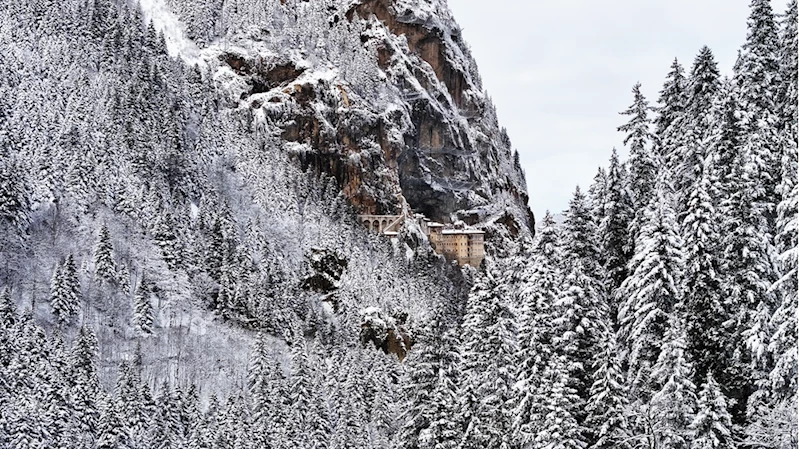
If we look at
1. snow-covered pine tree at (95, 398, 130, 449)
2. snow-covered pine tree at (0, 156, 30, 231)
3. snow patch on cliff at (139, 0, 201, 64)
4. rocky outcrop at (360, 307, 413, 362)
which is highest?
snow patch on cliff at (139, 0, 201, 64)

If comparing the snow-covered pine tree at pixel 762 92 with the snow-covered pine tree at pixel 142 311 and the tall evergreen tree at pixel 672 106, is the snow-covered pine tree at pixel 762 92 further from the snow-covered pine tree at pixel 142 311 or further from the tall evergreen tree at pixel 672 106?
the snow-covered pine tree at pixel 142 311

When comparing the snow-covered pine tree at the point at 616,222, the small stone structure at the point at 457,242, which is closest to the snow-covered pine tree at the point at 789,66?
the snow-covered pine tree at the point at 616,222

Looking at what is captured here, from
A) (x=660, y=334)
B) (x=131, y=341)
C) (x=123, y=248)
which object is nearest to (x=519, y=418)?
(x=660, y=334)

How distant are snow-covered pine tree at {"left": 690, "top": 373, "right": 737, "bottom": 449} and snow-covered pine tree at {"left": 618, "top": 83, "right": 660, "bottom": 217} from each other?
1078 cm

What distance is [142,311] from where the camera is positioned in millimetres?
88875

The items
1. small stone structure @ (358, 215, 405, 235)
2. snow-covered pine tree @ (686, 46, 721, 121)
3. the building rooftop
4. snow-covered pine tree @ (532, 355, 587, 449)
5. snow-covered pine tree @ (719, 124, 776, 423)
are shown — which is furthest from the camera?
the building rooftop

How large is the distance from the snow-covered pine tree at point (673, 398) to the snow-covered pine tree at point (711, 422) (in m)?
0.35

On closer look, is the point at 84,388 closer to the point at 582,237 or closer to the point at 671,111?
the point at 582,237

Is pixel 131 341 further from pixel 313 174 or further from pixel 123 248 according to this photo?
pixel 313 174

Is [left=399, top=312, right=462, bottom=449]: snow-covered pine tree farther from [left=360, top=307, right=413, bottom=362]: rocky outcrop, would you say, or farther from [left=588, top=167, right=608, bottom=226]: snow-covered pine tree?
[left=360, top=307, right=413, bottom=362]: rocky outcrop

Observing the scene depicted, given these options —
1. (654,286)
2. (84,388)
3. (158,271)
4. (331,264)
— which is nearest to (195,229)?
(158,271)

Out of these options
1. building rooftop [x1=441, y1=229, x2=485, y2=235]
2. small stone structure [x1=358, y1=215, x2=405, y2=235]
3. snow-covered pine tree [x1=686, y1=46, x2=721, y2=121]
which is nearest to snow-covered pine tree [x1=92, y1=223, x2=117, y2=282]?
snow-covered pine tree [x1=686, y1=46, x2=721, y2=121]

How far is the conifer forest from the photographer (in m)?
24.7

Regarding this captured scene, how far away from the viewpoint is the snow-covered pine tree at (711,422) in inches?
862
